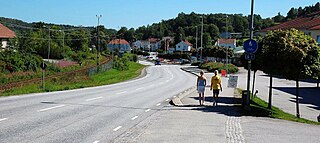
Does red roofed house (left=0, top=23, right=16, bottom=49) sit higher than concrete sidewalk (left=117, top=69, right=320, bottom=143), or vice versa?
red roofed house (left=0, top=23, right=16, bottom=49)

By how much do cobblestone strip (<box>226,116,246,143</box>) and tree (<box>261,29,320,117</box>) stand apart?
5.28m

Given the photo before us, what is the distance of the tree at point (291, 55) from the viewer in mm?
18438

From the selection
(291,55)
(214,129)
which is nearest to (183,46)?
(291,55)

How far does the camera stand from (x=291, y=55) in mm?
18312

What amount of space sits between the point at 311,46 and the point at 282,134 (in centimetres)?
867

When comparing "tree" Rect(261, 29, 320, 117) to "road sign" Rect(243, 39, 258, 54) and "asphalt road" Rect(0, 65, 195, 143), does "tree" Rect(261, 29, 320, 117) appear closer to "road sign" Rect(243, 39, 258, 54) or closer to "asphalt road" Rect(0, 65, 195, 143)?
"road sign" Rect(243, 39, 258, 54)

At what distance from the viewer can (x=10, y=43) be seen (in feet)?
215

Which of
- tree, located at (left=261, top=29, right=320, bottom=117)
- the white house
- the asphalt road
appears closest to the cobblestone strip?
the asphalt road

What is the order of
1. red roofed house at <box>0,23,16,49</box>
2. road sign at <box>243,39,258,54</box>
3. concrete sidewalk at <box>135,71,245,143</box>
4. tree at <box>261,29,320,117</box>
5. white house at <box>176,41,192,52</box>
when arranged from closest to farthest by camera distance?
1. concrete sidewalk at <box>135,71,245,143</box>
2. road sign at <box>243,39,258,54</box>
3. tree at <box>261,29,320,117</box>
4. red roofed house at <box>0,23,16,49</box>
5. white house at <box>176,41,192,52</box>

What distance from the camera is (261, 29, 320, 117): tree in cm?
1844

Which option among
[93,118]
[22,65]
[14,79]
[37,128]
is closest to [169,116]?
[93,118]

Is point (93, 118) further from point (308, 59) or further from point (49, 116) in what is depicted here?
point (308, 59)

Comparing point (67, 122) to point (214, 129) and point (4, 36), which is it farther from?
point (4, 36)

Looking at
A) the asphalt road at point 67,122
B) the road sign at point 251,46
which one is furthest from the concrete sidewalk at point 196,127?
the road sign at point 251,46
